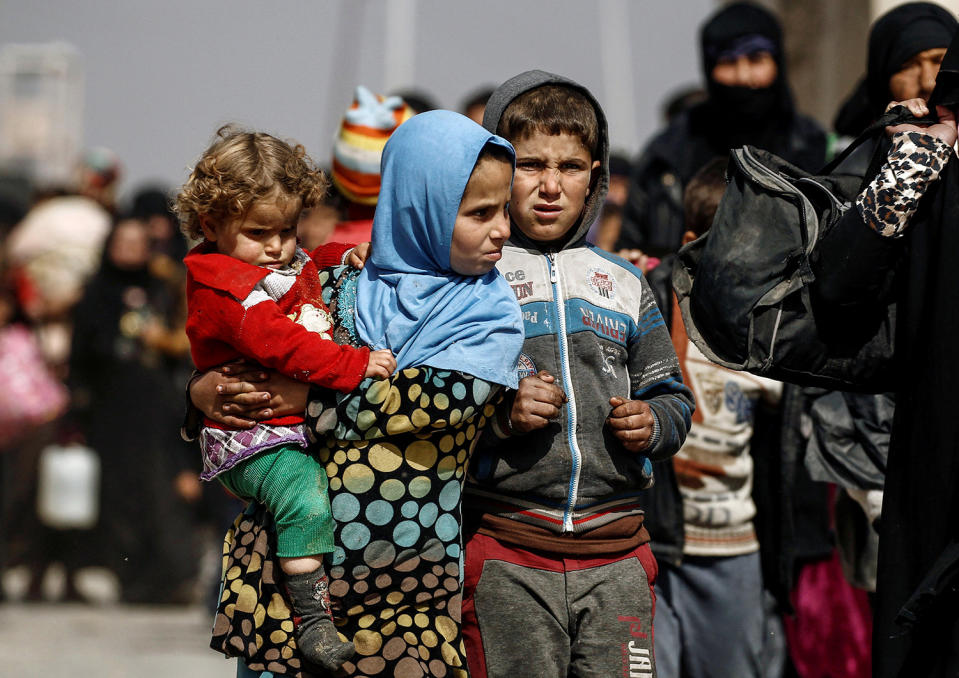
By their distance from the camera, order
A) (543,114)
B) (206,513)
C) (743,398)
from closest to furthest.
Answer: (543,114) < (743,398) < (206,513)

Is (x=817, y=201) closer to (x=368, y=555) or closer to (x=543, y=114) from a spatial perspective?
(x=543, y=114)

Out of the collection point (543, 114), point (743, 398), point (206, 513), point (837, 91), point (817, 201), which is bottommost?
point (206, 513)

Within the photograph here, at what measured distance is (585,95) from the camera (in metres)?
3.16

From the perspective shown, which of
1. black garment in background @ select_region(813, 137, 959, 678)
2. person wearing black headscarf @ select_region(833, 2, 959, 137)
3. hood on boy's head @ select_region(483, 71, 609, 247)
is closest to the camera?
black garment in background @ select_region(813, 137, 959, 678)

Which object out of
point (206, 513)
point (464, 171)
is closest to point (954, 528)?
point (464, 171)

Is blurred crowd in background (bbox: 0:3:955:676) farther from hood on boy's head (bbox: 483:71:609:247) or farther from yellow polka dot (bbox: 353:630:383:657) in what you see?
yellow polka dot (bbox: 353:630:383:657)

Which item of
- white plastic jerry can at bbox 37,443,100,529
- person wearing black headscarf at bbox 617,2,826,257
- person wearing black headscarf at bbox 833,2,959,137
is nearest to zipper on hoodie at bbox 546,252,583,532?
person wearing black headscarf at bbox 833,2,959,137

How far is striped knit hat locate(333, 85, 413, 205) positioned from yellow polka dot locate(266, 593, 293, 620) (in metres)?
1.53

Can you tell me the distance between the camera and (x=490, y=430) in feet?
9.69

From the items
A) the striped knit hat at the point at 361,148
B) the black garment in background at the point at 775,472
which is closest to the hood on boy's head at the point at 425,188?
the striped knit hat at the point at 361,148

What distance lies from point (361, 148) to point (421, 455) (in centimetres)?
156

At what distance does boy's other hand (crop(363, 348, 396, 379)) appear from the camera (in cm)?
269

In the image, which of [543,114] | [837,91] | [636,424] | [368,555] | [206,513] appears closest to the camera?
[368,555]

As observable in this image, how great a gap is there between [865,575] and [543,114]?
6.32 ft
